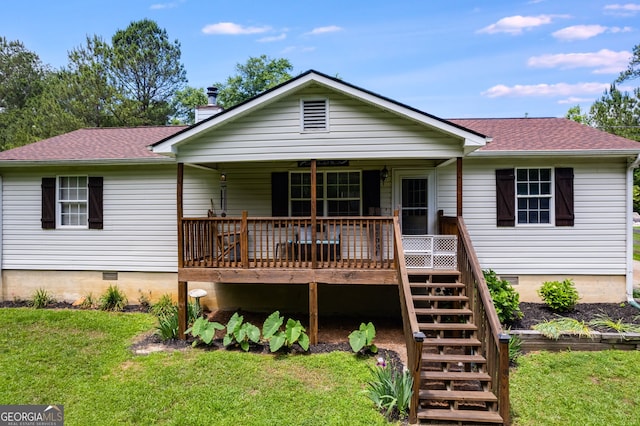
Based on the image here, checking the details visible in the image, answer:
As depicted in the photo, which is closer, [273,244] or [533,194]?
[273,244]

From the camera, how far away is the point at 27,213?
8.74 meters

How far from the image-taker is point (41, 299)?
8.45 meters

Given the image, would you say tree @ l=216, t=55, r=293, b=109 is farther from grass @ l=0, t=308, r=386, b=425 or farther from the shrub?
the shrub

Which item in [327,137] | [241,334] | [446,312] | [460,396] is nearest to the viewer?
[460,396]

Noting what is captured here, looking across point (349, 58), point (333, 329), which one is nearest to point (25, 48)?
point (349, 58)

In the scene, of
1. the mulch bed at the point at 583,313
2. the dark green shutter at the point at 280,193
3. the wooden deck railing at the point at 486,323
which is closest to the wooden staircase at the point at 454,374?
the wooden deck railing at the point at 486,323

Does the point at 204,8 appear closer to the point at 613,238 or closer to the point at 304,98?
the point at 304,98

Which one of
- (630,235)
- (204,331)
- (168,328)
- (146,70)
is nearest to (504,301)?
(630,235)

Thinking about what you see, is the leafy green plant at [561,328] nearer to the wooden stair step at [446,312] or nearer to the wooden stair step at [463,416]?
the wooden stair step at [446,312]

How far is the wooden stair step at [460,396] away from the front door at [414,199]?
13.1 ft

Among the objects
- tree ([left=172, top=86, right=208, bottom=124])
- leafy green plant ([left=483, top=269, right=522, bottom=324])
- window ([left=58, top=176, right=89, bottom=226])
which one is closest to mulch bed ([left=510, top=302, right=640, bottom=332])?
leafy green plant ([left=483, top=269, right=522, bottom=324])

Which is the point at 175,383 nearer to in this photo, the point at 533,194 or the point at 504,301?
the point at 504,301

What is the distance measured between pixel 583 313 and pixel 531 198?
2631mm

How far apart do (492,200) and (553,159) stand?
62.0 inches
